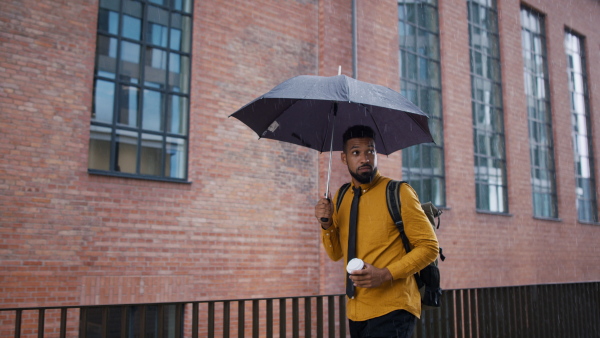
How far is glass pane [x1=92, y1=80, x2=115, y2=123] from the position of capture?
853cm

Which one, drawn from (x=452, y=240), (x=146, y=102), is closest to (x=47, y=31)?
(x=146, y=102)

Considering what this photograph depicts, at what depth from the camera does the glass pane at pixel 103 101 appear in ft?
28.0

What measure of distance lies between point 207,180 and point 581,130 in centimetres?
1386

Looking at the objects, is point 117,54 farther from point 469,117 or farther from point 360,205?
point 469,117

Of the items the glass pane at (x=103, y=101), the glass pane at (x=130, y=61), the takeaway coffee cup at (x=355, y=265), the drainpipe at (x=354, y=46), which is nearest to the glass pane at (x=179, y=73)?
the glass pane at (x=130, y=61)

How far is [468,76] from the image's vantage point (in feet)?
46.9

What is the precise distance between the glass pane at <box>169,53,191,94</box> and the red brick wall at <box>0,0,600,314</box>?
0.67 feet

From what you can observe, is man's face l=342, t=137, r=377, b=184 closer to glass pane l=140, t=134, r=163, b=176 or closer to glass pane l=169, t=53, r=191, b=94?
glass pane l=140, t=134, r=163, b=176

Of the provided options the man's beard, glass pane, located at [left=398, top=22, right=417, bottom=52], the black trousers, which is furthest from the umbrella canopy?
glass pane, located at [left=398, top=22, right=417, bottom=52]

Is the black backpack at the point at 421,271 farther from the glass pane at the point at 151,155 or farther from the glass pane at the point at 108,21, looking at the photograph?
the glass pane at the point at 108,21

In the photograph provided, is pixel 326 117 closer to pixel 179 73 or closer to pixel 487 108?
pixel 179 73

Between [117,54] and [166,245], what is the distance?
10.2 ft

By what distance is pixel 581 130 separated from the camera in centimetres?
1808

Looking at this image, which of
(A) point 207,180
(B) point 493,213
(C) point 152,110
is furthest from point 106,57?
(B) point 493,213
